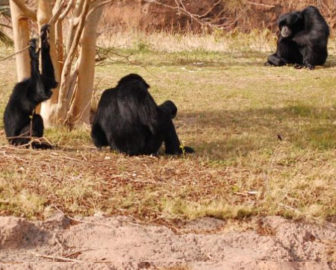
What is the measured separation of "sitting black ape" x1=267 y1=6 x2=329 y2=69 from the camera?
1681cm

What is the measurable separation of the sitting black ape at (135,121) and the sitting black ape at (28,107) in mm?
784

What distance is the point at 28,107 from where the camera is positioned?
802cm

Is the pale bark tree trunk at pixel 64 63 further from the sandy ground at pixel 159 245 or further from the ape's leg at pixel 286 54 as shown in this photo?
the ape's leg at pixel 286 54

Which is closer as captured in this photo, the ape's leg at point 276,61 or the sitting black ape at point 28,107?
the sitting black ape at point 28,107

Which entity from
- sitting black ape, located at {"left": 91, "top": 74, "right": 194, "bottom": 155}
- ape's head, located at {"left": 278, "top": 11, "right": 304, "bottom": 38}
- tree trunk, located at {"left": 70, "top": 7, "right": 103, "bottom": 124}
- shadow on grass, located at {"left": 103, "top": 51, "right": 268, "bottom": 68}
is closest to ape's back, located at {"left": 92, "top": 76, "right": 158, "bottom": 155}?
sitting black ape, located at {"left": 91, "top": 74, "right": 194, "bottom": 155}

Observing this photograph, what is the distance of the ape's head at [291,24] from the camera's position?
689 inches

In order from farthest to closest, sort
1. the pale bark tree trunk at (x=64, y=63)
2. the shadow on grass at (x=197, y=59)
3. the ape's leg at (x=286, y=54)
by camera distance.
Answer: the shadow on grass at (x=197, y=59) → the ape's leg at (x=286, y=54) → the pale bark tree trunk at (x=64, y=63)

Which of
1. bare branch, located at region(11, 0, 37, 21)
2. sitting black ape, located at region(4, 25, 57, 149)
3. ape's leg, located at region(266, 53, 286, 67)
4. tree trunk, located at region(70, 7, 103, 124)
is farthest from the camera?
ape's leg, located at region(266, 53, 286, 67)

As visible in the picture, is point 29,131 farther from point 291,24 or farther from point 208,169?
point 291,24

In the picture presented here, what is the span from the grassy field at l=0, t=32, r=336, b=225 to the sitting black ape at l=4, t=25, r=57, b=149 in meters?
0.28

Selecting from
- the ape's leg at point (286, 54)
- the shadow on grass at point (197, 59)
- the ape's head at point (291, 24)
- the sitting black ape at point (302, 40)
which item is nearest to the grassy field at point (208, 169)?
the sitting black ape at point (302, 40)

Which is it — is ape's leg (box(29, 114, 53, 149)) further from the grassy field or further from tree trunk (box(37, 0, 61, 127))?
tree trunk (box(37, 0, 61, 127))

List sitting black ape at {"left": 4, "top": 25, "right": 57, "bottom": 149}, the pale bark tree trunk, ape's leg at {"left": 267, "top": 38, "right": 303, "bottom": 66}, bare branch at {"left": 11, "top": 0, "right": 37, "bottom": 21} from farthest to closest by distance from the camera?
1. ape's leg at {"left": 267, "top": 38, "right": 303, "bottom": 66}
2. the pale bark tree trunk
3. bare branch at {"left": 11, "top": 0, "right": 37, "bottom": 21}
4. sitting black ape at {"left": 4, "top": 25, "right": 57, "bottom": 149}

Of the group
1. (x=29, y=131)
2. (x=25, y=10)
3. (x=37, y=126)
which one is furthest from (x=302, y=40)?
(x=29, y=131)
